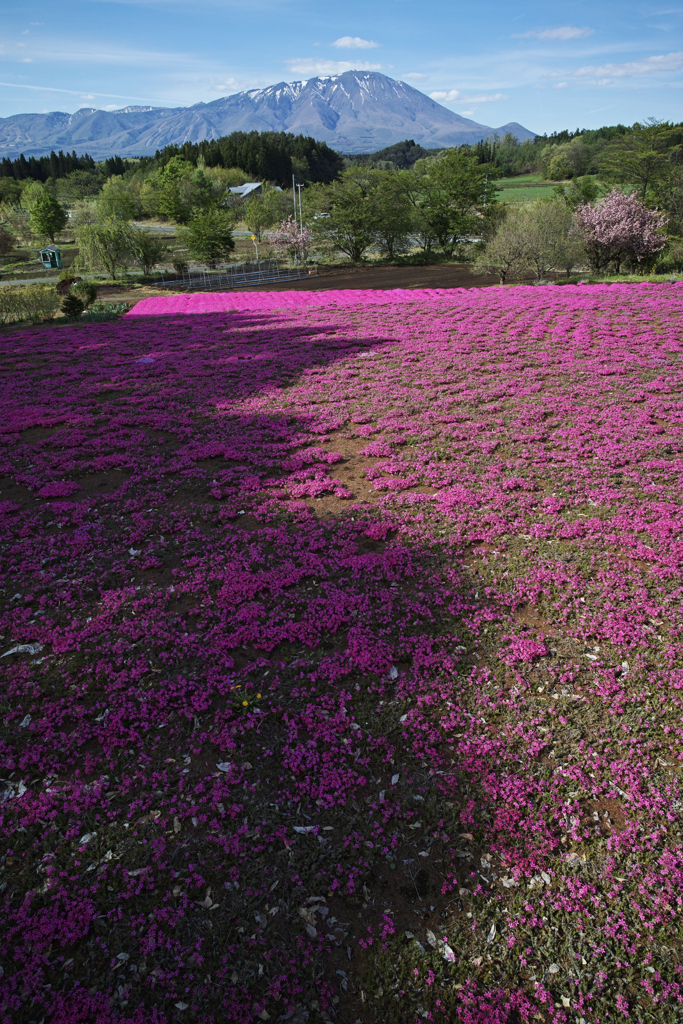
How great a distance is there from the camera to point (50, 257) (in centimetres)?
6450

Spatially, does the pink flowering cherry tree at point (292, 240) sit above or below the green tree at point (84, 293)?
above

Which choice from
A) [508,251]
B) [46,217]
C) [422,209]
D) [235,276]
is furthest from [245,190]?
[508,251]

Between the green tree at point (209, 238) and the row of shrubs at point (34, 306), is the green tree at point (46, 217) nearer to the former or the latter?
the green tree at point (209, 238)

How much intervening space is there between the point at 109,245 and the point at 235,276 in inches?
540

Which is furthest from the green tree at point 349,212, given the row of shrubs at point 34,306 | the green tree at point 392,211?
the row of shrubs at point 34,306

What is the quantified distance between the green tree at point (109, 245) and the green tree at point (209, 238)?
21.4 feet

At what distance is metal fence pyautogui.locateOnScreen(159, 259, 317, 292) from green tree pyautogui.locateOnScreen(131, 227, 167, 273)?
11.7ft

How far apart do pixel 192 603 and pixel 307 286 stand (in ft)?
159

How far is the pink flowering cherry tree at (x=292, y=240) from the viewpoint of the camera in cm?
6228

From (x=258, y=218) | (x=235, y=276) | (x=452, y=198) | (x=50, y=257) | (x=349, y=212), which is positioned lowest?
(x=235, y=276)

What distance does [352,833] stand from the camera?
4406mm

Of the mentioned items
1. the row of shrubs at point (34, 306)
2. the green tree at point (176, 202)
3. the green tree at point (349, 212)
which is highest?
the green tree at point (176, 202)

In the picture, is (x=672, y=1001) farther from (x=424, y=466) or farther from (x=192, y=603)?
(x=424, y=466)

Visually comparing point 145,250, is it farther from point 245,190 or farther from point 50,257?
point 245,190
